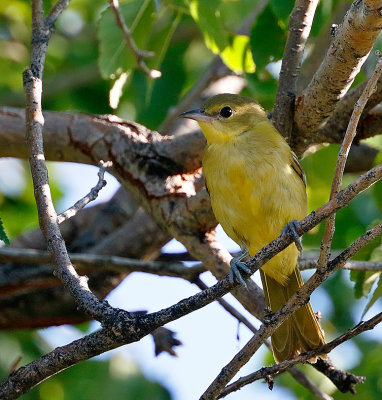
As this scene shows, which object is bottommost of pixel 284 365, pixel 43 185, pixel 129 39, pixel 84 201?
pixel 284 365

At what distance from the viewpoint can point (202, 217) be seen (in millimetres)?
4727

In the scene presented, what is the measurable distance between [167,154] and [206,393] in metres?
2.37

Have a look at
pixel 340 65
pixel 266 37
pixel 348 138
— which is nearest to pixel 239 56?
pixel 266 37

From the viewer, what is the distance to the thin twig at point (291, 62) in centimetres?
413

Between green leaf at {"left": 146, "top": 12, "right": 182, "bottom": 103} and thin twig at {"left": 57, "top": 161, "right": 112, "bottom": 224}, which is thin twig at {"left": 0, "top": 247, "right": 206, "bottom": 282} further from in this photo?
thin twig at {"left": 57, "top": 161, "right": 112, "bottom": 224}

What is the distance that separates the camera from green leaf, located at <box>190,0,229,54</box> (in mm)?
4516

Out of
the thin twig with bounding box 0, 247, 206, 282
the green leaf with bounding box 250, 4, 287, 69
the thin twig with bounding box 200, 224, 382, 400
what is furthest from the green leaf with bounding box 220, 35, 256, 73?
the thin twig with bounding box 200, 224, 382, 400

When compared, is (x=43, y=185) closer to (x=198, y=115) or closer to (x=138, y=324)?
(x=138, y=324)

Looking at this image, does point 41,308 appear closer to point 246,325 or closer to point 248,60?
point 246,325

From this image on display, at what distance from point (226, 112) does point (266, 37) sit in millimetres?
588

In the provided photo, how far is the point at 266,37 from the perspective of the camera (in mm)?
4613

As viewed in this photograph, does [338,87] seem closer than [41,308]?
Yes

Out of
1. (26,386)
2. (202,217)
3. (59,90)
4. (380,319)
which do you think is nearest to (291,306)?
(380,319)

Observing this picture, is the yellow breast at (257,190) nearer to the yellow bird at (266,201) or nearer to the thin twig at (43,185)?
the yellow bird at (266,201)
